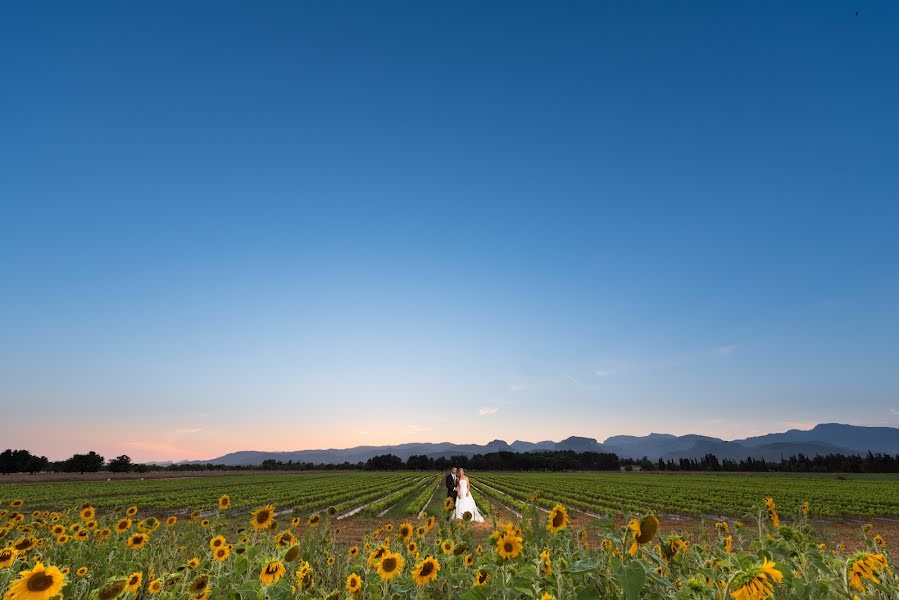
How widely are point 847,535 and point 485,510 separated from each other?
65.8 feet

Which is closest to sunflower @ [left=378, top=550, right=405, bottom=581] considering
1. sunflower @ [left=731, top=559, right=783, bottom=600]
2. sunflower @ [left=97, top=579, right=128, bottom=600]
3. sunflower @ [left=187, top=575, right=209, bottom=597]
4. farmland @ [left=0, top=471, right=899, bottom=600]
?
farmland @ [left=0, top=471, right=899, bottom=600]

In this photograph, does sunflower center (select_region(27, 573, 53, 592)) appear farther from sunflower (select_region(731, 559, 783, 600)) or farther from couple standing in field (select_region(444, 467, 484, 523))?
couple standing in field (select_region(444, 467, 484, 523))

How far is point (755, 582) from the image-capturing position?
1520mm

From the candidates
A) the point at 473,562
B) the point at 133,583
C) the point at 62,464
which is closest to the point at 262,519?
the point at 133,583

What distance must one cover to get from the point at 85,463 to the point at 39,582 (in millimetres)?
175290

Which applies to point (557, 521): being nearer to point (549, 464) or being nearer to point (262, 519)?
point (262, 519)

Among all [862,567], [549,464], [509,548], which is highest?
[862,567]

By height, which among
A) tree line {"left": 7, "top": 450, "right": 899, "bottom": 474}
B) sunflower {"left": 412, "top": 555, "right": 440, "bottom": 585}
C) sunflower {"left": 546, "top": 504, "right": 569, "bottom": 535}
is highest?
sunflower {"left": 546, "top": 504, "right": 569, "bottom": 535}

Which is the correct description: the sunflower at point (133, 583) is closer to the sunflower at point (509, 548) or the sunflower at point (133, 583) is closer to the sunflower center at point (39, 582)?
the sunflower center at point (39, 582)

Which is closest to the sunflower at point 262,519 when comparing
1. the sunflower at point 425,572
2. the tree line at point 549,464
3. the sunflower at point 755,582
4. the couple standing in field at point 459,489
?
the sunflower at point 425,572

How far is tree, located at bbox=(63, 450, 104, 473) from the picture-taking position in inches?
5231

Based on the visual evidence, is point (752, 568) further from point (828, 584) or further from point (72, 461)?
point (72, 461)

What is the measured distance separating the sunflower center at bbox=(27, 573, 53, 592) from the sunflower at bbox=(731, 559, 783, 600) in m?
3.54

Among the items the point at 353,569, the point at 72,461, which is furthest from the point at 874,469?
the point at 72,461
